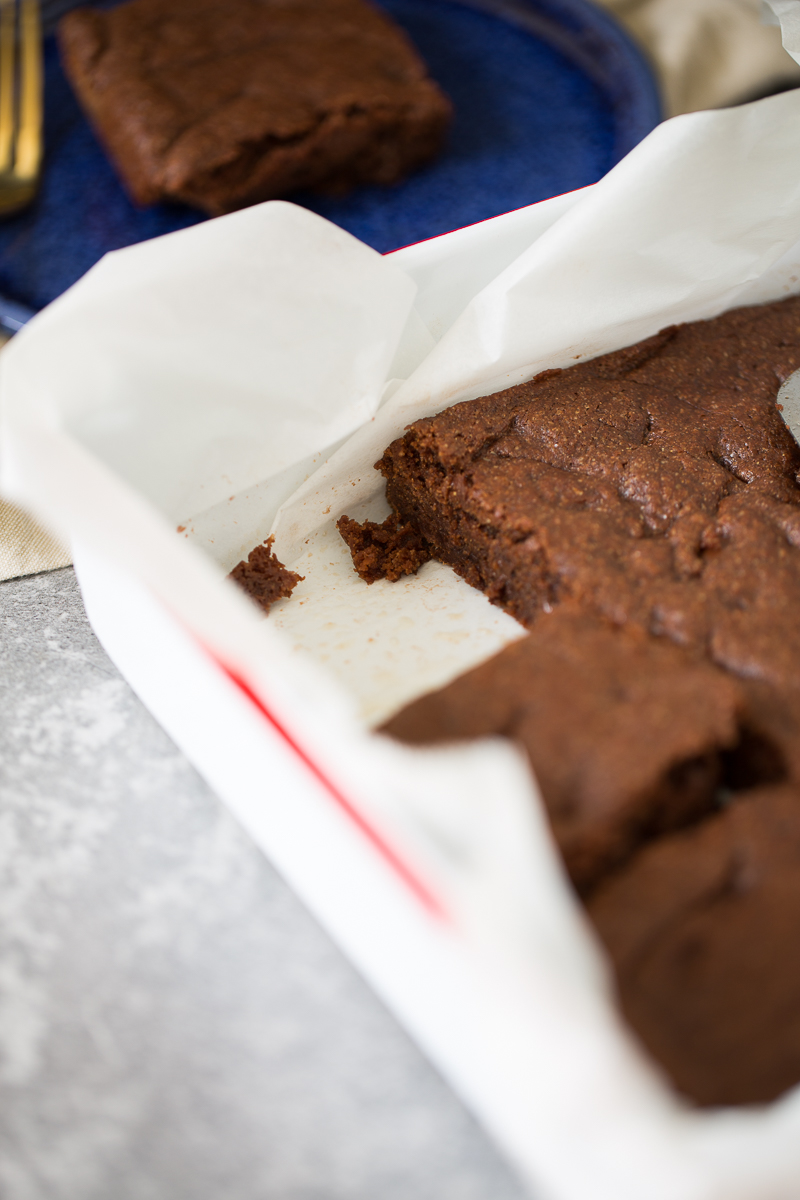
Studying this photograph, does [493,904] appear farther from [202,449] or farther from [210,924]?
[202,449]

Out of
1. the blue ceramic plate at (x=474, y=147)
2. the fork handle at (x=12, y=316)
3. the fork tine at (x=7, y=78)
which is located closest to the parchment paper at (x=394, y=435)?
the blue ceramic plate at (x=474, y=147)

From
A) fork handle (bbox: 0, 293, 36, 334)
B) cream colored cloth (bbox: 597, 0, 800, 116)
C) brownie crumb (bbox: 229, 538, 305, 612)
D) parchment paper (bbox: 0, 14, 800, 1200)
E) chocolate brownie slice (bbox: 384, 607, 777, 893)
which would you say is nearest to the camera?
parchment paper (bbox: 0, 14, 800, 1200)

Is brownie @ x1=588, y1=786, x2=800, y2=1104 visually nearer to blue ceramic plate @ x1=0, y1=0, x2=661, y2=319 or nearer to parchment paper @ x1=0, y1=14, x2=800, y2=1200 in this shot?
parchment paper @ x1=0, y1=14, x2=800, y2=1200

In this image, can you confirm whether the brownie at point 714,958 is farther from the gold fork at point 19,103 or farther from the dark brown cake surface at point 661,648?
the gold fork at point 19,103

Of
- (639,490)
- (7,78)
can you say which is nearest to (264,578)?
(639,490)

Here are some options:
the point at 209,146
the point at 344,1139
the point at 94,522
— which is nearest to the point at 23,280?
the point at 209,146

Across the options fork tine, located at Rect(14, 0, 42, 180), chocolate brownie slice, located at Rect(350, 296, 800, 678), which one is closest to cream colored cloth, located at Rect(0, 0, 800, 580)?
chocolate brownie slice, located at Rect(350, 296, 800, 678)
